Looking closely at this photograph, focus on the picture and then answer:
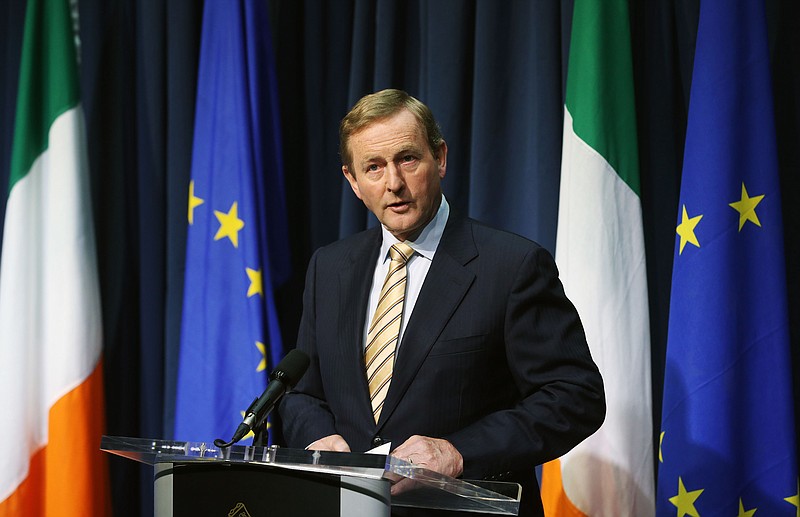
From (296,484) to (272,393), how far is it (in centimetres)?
18

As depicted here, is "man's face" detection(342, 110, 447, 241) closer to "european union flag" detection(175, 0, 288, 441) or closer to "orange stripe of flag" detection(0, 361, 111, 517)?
"european union flag" detection(175, 0, 288, 441)

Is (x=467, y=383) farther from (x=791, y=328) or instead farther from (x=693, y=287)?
(x=791, y=328)

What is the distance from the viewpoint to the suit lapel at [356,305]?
2.23 meters

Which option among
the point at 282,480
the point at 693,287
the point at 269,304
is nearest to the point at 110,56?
the point at 269,304

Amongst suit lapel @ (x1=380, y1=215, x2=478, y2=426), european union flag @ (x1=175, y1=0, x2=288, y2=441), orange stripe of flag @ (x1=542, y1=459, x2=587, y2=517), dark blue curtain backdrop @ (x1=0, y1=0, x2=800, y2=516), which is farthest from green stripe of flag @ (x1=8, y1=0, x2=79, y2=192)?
orange stripe of flag @ (x1=542, y1=459, x2=587, y2=517)

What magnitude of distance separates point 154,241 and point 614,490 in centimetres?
208

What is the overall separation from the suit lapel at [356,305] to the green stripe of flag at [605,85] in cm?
105

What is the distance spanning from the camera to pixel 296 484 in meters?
1.57

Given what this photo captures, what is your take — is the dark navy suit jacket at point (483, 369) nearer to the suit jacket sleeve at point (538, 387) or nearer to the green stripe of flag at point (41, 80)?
the suit jacket sleeve at point (538, 387)

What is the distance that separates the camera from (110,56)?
3.99 meters

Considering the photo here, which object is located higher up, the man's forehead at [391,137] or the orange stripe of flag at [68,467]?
the man's forehead at [391,137]

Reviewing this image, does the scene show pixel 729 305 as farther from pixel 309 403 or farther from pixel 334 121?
pixel 334 121

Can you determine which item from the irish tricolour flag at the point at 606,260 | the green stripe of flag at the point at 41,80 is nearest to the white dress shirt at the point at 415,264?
the irish tricolour flag at the point at 606,260

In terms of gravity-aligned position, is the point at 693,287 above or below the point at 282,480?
above
